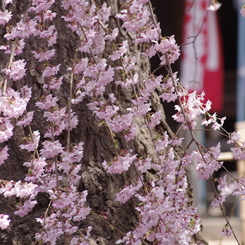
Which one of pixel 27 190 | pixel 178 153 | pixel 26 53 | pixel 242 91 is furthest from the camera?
pixel 242 91

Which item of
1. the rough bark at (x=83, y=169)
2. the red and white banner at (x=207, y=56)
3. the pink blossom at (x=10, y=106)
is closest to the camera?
the pink blossom at (x=10, y=106)

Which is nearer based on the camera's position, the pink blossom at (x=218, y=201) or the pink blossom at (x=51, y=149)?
the pink blossom at (x=51, y=149)

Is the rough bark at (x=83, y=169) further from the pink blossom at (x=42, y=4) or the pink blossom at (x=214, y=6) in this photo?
the pink blossom at (x=214, y=6)

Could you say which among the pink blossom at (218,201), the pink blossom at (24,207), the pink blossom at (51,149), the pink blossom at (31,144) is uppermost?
the pink blossom at (31,144)

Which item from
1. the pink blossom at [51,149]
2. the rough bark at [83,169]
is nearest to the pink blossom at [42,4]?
the rough bark at [83,169]

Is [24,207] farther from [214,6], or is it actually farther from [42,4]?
[214,6]

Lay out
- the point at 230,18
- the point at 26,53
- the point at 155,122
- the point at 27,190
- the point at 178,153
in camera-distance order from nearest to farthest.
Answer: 1. the point at 27,190
2. the point at 155,122
3. the point at 26,53
4. the point at 178,153
5. the point at 230,18

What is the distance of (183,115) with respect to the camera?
183cm

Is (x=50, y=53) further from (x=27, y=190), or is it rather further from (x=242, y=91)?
(x=242, y=91)

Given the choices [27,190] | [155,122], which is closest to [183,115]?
[155,122]

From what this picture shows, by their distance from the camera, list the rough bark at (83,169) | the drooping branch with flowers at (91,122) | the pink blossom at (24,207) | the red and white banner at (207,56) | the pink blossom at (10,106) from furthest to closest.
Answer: the red and white banner at (207,56), the rough bark at (83,169), the pink blossom at (24,207), the drooping branch with flowers at (91,122), the pink blossom at (10,106)

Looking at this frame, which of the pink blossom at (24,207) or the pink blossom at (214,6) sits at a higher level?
the pink blossom at (214,6)

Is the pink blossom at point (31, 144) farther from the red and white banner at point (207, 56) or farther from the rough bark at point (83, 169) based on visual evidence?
the red and white banner at point (207, 56)

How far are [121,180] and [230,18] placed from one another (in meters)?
7.24
